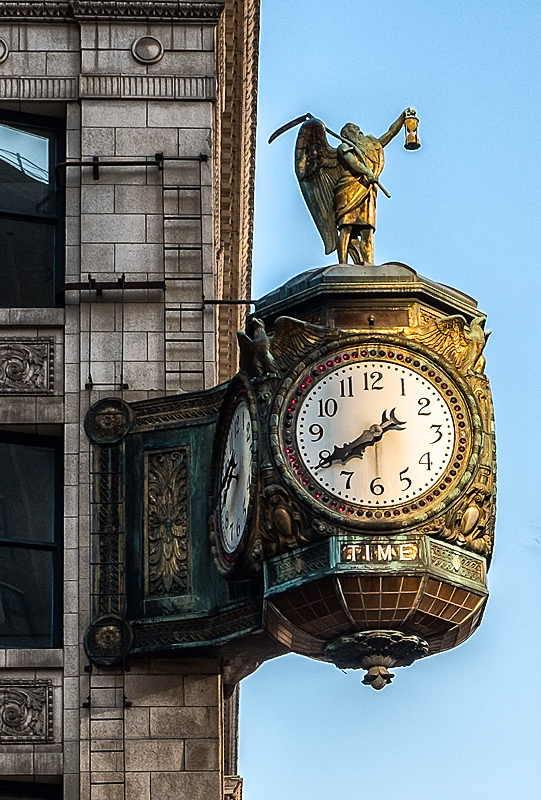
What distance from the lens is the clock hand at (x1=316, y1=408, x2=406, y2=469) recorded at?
3083 centimetres

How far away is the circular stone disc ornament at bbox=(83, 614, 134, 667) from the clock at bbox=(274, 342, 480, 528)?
312cm

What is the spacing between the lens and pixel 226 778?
44031 mm

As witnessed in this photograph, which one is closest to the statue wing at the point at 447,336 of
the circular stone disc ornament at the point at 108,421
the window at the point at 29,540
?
the circular stone disc ornament at the point at 108,421

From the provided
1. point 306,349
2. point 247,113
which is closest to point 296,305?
point 306,349

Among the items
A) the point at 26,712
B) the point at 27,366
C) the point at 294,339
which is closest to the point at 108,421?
the point at 27,366

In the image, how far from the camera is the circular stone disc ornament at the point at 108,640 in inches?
1264

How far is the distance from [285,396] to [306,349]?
0.66m

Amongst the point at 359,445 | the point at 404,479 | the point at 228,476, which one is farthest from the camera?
the point at 228,476

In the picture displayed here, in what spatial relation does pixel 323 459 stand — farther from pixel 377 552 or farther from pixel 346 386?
pixel 377 552

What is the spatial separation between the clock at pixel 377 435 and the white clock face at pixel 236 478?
546mm

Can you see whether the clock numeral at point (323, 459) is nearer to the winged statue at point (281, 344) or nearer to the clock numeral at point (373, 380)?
the clock numeral at point (373, 380)

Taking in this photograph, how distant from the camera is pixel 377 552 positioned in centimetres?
3031

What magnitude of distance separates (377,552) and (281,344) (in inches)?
118

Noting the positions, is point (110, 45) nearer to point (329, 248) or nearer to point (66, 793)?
point (329, 248)
